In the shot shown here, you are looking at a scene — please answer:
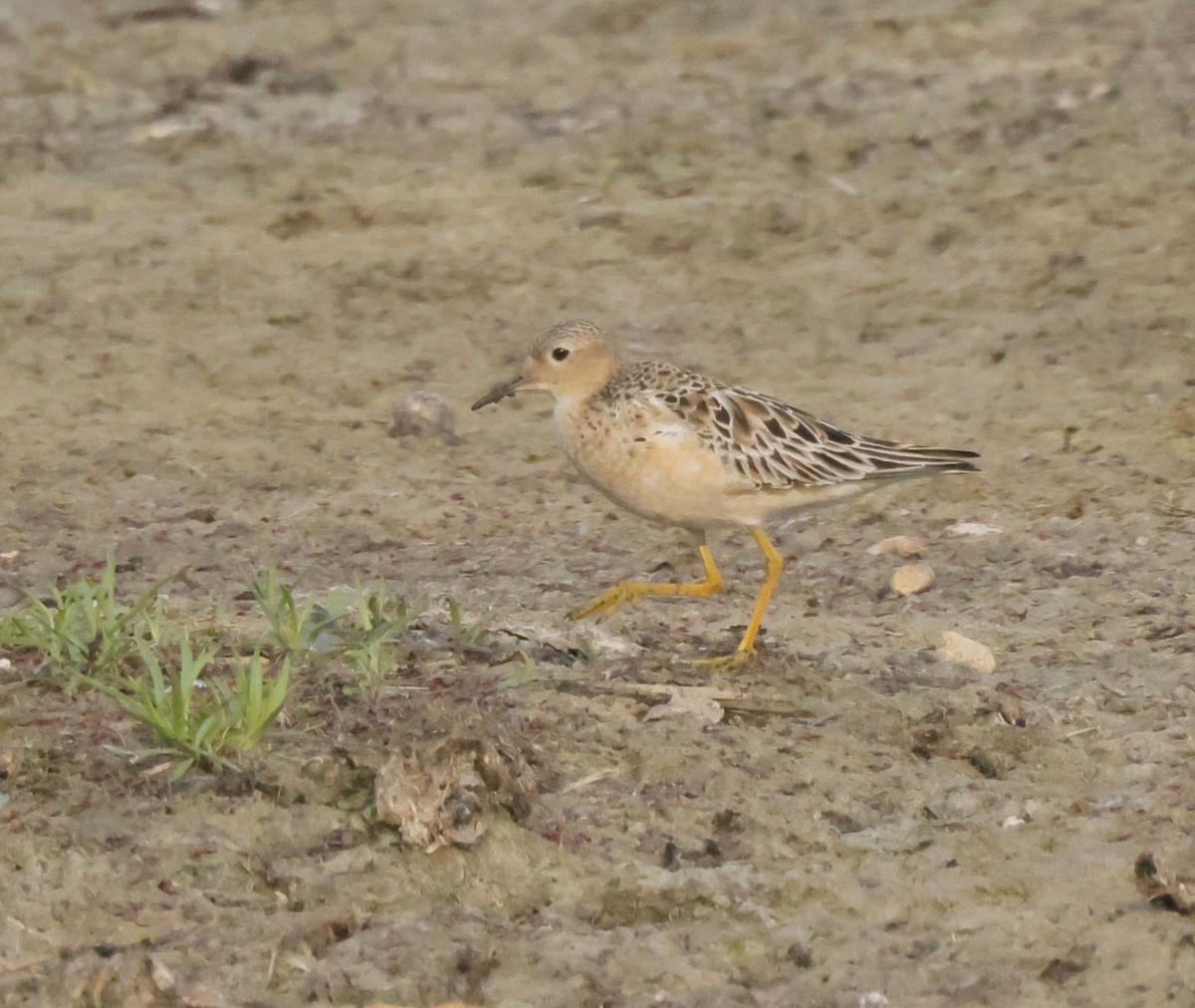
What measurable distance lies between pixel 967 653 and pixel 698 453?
39.3 inches

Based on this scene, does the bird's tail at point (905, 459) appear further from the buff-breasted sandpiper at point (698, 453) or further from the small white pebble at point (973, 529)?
the small white pebble at point (973, 529)

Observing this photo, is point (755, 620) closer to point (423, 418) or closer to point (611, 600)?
point (611, 600)

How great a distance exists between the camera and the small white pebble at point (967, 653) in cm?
579

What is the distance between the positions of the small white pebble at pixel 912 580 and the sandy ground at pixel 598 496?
15 centimetres

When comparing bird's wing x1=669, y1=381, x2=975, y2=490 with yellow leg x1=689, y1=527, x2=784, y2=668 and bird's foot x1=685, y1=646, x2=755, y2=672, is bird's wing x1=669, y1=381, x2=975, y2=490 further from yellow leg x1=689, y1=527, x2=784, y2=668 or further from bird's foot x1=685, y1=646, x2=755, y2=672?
bird's foot x1=685, y1=646, x2=755, y2=672

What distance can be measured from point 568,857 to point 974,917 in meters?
0.92

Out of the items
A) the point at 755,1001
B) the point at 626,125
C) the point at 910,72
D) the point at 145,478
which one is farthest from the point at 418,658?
the point at 910,72

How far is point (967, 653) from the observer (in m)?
5.85

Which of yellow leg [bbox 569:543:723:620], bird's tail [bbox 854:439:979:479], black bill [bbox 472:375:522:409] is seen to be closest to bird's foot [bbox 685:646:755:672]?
yellow leg [bbox 569:543:723:620]

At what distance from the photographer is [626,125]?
37.2ft

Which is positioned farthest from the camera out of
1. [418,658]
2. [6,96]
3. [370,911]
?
[6,96]

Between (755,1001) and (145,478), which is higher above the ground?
(755,1001)

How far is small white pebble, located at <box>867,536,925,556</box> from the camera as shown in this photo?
7.05m

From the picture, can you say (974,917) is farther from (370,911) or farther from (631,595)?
(631,595)
